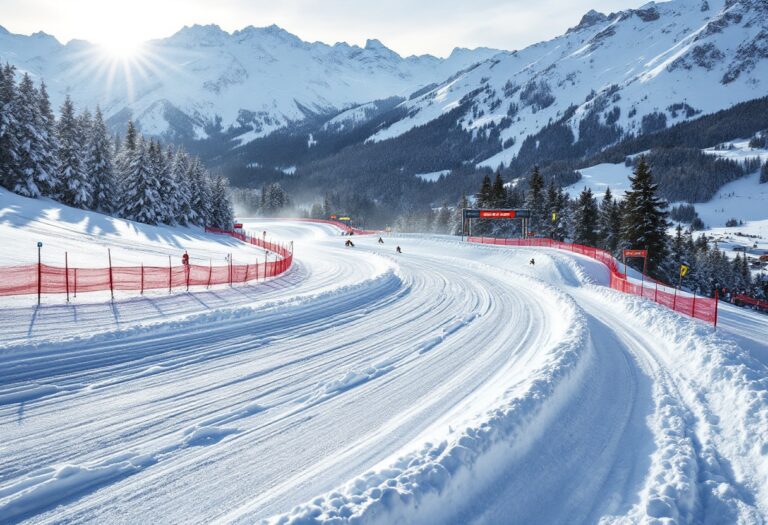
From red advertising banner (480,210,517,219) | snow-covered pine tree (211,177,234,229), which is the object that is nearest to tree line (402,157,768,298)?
red advertising banner (480,210,517,219)

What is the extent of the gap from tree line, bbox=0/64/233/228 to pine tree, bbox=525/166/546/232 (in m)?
46.1

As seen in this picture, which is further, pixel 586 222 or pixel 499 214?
pixel 586 222

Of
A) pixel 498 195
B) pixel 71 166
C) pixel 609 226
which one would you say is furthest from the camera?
pixel 498 195

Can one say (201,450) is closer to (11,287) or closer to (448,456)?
(448,456)

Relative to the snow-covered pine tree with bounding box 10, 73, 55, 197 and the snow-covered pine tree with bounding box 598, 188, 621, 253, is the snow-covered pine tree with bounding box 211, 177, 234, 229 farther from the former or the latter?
the snow-covered pine tree with bounding box 598, 188, 621, 253

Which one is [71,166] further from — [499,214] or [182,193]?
[499,214]

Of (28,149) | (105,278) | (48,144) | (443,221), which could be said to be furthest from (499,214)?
(28,149)

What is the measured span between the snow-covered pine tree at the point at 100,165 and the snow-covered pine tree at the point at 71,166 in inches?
48.3

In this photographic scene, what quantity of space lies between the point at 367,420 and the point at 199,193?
58.3m

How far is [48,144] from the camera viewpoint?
39094 mm

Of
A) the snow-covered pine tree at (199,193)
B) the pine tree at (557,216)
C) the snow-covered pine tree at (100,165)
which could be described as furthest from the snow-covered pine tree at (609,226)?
the snow-covered pine tree at (100,165)

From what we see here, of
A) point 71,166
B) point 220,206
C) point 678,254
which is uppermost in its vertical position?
point 71,166

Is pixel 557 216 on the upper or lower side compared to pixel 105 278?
upper

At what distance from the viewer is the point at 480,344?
11328 mm
